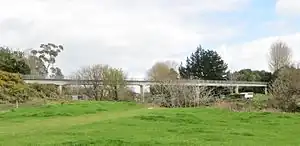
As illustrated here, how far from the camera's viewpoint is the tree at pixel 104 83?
62.6m

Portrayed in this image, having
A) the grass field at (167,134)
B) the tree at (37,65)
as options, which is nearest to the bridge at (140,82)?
the tree at (37,65)

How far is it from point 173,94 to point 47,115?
65.2 ft

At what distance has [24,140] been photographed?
14.5 m

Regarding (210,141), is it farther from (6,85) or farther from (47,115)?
(6,85)

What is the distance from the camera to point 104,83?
62844mm

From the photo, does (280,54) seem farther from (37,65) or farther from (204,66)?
(37,65)

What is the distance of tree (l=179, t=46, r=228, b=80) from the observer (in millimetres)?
88938

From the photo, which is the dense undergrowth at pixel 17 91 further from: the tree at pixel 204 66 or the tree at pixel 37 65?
the tree at pixel 204 66

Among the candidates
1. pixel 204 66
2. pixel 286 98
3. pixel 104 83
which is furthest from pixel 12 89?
pixel 204 66

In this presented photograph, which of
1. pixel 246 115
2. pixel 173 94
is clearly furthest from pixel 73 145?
pixel 173 94

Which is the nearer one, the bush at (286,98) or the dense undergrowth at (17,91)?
the bush at (286,98)

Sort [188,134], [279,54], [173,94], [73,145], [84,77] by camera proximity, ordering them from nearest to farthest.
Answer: [73,145] → [188,134] → [173,94] → [84,77] → [279,54]

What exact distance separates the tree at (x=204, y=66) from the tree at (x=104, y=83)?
88.5 ft

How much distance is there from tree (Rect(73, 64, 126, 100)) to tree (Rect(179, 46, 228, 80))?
2697 centimetres
